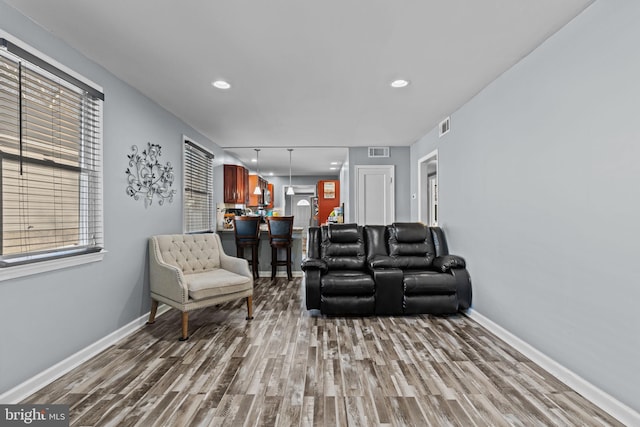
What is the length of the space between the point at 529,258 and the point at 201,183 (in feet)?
14.8

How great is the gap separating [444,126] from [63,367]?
4809mm

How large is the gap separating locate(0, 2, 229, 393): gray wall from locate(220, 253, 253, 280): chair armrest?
824 millimetres

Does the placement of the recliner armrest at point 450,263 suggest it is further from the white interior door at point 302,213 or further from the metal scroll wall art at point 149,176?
the white interior door at point 302,213

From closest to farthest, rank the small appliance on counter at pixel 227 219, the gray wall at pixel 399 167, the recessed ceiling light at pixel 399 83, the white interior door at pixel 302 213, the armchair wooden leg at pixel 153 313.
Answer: the recessed ceiling light at pixel 399 83 < the armchair wooden leg at pixel 153 313 < the small appliance on counter at pixel 227 219 < the gray wall at pixel 399 167 < the white interior door at pixel 302 213

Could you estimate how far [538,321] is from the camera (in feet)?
7.89

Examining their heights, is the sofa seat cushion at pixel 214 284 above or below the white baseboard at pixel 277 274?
above

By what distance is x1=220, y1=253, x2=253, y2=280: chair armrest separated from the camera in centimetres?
349

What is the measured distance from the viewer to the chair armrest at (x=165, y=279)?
2.89m

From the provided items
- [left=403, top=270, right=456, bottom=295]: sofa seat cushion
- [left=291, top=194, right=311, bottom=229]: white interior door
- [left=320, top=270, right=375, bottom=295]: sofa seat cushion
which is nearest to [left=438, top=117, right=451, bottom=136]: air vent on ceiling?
[left=403, top=270, right=456, bottom=295]: sofa seat cushion

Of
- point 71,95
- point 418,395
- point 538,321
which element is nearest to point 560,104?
point 538,321

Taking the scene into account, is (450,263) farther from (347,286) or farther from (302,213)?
(302,213)

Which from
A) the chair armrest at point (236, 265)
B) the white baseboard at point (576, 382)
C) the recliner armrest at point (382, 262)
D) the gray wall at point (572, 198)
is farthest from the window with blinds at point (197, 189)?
the white baseboard at point (576, 382)

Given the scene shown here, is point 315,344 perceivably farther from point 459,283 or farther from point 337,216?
point 337,216

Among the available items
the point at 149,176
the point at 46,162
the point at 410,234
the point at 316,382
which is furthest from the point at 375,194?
the point at 46,162
